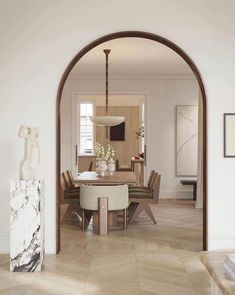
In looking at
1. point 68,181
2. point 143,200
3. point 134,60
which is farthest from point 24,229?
point 134,60

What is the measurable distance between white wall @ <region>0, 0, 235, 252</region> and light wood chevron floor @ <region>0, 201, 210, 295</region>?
52 centimetres

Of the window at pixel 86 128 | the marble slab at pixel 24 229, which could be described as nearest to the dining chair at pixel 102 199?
the marble slab at pixel 24 229

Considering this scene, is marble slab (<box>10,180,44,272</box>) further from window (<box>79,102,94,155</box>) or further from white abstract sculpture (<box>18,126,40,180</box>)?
window (<box>79,102,94,155</box>)

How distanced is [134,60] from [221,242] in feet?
14.8

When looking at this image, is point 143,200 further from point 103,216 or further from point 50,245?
point 50,245

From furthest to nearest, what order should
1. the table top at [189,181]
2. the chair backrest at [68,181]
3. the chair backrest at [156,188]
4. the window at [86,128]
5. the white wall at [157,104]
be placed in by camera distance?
the window at [86,128], the white wall at [157,104], the table top at [189,181], the chair backrest at [68,181], the chair backrest at [156,188]

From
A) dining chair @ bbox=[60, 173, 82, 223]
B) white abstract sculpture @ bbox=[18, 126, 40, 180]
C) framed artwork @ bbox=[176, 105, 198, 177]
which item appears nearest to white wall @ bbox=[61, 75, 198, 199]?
framed artwork @ bbox=[176, 105, 198, 177]

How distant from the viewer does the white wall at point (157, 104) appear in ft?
34.7

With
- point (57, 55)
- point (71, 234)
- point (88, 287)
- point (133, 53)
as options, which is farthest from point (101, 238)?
point (133, 53)

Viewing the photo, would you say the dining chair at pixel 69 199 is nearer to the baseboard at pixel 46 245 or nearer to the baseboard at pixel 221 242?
the baseboard at pixel 46 245

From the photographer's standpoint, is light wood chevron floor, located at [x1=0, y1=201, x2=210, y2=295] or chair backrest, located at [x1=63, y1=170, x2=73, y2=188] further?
chair backrest, located at [x1=63, y1=170, x2=73, y2=188]

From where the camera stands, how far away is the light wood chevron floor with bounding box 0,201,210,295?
164 inches

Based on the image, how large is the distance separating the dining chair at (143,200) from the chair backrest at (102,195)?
2.00 feet

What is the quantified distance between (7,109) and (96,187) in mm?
1795
